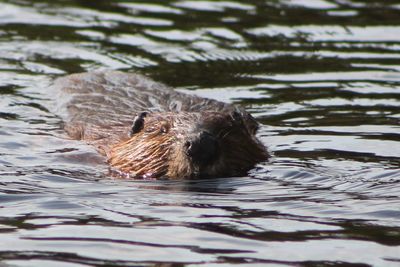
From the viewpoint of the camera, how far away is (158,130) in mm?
7203

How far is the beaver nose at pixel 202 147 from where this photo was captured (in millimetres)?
6527

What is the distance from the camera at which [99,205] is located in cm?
605

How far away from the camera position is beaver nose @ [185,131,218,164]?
21.4ft

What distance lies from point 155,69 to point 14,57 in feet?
4.54

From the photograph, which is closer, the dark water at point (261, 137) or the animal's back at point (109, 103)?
the dark water at point (261, 137)

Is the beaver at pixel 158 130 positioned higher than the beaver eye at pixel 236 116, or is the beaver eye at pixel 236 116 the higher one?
the beaver eye at pixel 236 116

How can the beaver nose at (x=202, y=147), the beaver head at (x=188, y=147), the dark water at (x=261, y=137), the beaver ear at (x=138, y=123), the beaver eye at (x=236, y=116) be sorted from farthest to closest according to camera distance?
the beaver ear at (x=138, y=123) < the beaver eye at (x=236, y=116) < the beaver head at (x=188, y=147) < the beaver nose at (x=202, y=147) < the dark water at (x=261, y=137)

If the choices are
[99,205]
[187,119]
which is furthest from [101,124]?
[99,205]

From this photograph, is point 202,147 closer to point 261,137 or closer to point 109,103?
point 261,137

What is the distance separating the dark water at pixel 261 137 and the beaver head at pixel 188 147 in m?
0.12

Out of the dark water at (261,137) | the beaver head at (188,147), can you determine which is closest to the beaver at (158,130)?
the beaver head at (188,147)

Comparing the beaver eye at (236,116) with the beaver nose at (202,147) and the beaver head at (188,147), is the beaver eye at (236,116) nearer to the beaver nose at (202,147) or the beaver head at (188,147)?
the beaver head at (188,147)

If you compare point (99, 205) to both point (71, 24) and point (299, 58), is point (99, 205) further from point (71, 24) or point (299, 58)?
point (71, 24)

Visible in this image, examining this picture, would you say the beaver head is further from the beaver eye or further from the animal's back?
the animal's back
